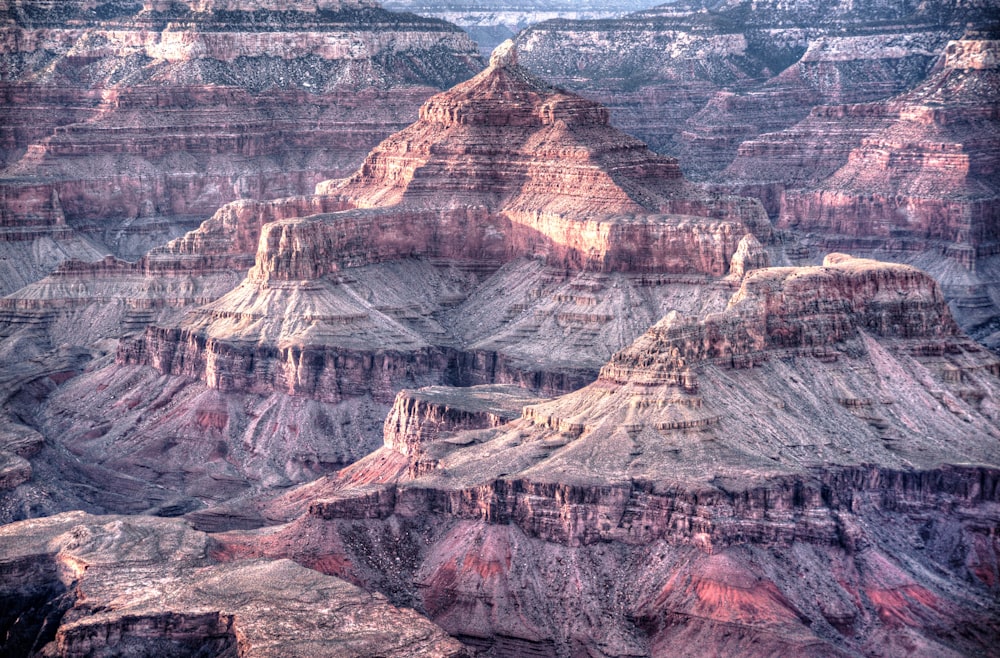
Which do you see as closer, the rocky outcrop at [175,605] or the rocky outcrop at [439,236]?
the rocky outcrop at [175,605]

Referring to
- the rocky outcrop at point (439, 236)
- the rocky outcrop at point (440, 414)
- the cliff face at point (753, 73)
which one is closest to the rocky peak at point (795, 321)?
the rocky outcrop at point (440, 414)

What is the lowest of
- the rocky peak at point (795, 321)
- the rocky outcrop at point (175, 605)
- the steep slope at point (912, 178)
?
the rocky outcrop at point (175, 605)

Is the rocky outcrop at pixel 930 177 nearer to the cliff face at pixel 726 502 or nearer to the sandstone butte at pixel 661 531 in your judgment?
the cliff face at pixel 726 502

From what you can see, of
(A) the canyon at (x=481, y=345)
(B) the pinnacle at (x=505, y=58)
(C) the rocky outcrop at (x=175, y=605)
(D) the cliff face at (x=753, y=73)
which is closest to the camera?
(C) the rocky outcrop at (x=175, y=605)

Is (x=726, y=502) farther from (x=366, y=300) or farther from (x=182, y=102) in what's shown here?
(x=182, y=102)

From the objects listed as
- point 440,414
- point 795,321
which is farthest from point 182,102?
point 795,321
